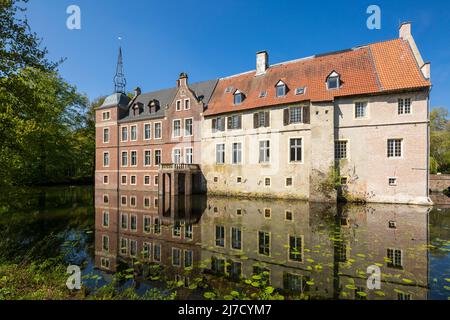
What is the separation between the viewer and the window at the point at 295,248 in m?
7.04

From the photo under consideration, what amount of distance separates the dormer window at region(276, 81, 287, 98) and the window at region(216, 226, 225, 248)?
15.3 meters

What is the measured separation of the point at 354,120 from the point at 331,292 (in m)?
17.0

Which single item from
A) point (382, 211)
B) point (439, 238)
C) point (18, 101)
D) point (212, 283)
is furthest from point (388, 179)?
point (18, 101)

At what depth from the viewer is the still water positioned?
534 cm

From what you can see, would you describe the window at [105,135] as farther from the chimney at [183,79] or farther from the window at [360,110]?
the window at [360,110]

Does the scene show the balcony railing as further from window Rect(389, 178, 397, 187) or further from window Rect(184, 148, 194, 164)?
window Rect(389, 178, 397, 187)

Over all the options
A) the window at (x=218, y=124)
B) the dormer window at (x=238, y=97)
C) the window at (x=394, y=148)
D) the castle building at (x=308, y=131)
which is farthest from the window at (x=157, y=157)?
the window at (x=394, y=148)

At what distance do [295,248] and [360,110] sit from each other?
51.1 ft

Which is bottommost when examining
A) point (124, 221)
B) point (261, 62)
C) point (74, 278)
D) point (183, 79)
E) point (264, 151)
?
point (124, 221)

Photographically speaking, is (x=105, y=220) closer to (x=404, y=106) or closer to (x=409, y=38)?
(x=404, y=106)

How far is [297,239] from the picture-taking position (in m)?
8.80

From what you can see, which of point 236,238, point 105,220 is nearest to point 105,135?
point 105,220

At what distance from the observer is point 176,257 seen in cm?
736
